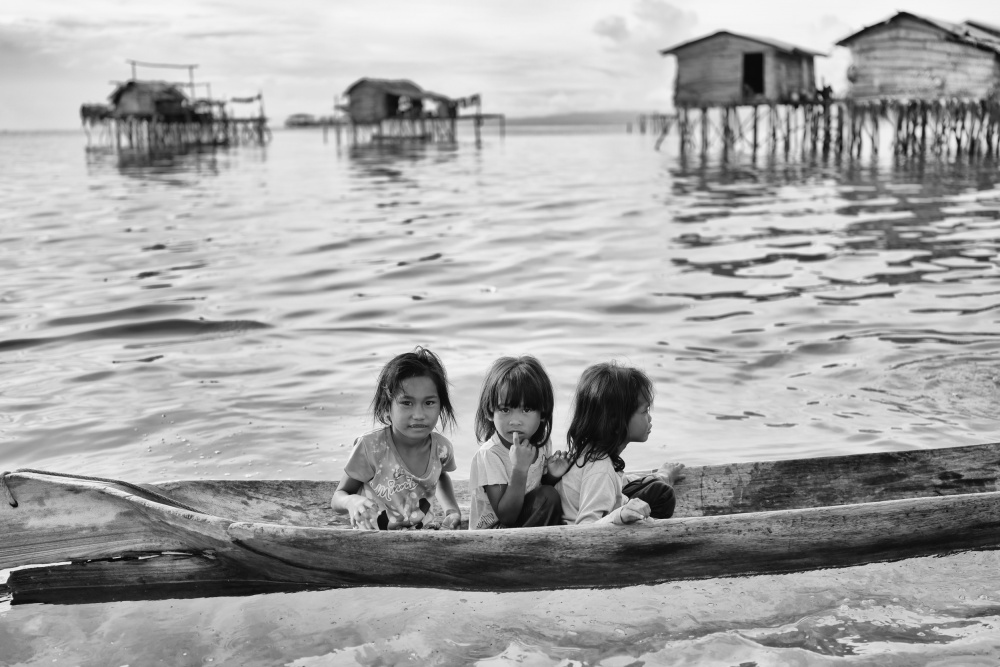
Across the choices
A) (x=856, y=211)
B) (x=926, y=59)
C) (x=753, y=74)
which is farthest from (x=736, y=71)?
(x=856, y=211)

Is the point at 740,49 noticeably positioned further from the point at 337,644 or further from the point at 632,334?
the point at 337,644

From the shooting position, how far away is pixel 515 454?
3910 mm

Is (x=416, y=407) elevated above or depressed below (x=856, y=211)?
below

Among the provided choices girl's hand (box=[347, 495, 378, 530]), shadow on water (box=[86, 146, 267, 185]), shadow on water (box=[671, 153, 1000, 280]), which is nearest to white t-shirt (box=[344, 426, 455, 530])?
girl's hand (box=[347, 495, 378, 530])

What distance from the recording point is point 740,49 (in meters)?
34.3

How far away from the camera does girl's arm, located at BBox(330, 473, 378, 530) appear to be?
4043 millimetres

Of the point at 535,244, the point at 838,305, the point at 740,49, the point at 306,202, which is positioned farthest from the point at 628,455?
the point at 740,49

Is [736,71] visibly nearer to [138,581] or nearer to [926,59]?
[926,59]

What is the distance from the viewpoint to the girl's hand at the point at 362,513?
403cm

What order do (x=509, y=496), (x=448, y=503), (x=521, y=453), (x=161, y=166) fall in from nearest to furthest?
(x=521, y=453)
(x=509, y=496)
(x=448, y=503)
(x=161, y=166)

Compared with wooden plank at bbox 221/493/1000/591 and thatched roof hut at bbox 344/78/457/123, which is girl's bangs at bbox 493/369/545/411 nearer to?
wooden plank at bbox 221/493/1000/591

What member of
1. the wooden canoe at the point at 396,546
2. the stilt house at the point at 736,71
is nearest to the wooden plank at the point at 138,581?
the wooden canoe at the point at 396,546

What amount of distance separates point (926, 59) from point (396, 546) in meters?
30.1

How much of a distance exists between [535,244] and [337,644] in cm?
1126
